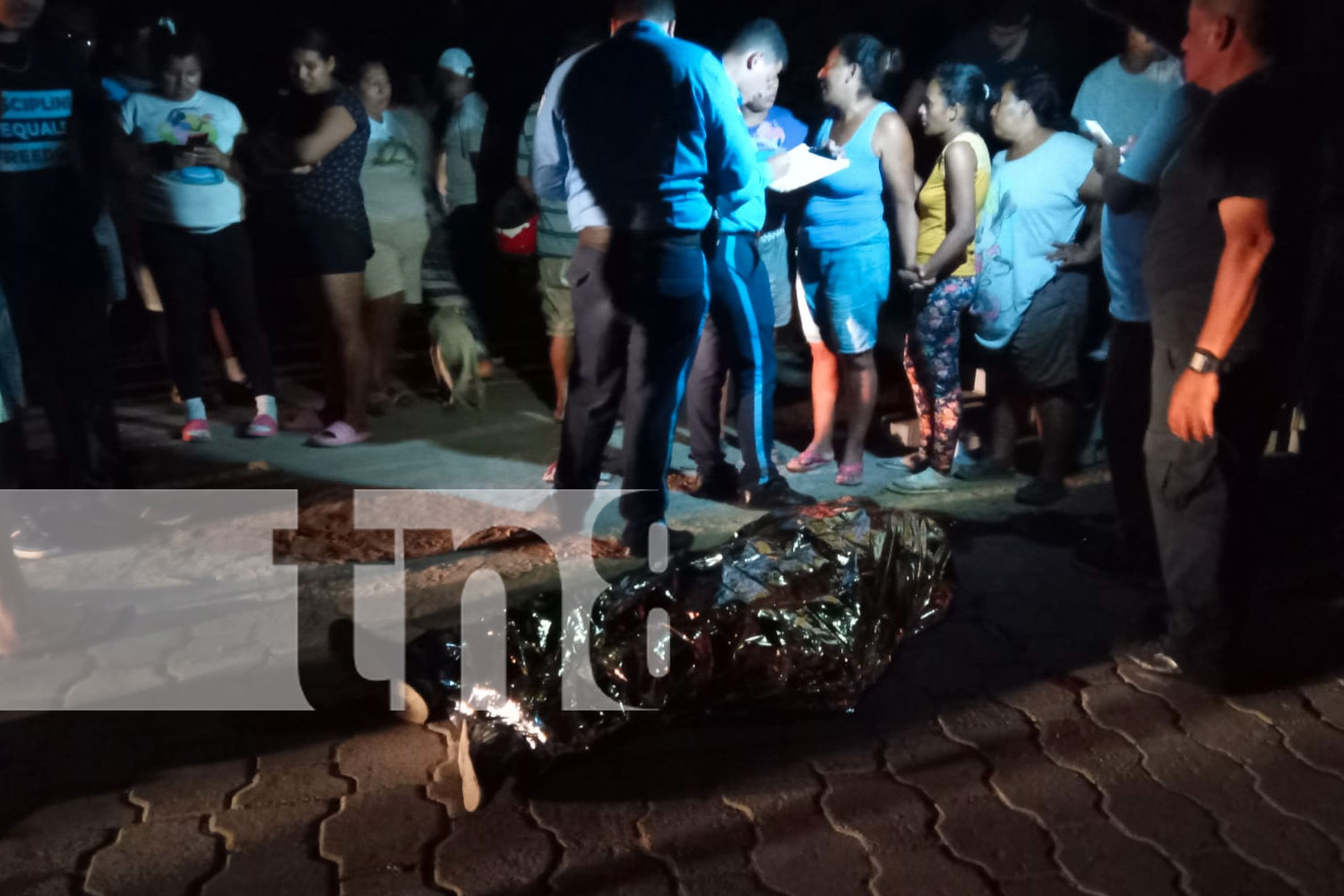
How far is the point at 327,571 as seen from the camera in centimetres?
A: 353

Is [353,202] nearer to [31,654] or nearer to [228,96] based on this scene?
[228,96]

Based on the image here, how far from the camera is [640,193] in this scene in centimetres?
320

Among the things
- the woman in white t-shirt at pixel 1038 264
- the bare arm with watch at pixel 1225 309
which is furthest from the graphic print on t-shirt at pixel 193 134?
the bare arm with watch at pixel 1225 309

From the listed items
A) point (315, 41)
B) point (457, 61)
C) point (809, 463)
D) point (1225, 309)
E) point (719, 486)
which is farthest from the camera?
point (809, 463)

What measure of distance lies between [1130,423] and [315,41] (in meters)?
2.82

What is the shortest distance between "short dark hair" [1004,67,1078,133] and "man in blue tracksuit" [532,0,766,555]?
105 centimetres

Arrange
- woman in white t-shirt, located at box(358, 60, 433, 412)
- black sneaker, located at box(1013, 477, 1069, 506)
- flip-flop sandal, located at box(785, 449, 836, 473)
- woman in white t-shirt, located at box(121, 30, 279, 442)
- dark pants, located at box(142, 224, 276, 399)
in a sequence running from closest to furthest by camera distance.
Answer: woman in white t-shirt, located at box(121, 30, 279, 442)
woman in white t-shirt, located at box(358, 60, 433, 412)
dark pants, located at box(142, 224, 276, 399)
black sneaker, located at box(1013, 477, 1069, 506)
flip-flop sandal, located at box(785, 449, 836, 473)

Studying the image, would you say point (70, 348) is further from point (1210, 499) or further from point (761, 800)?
point (1210, 499)

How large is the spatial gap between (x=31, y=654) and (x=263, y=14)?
199cm

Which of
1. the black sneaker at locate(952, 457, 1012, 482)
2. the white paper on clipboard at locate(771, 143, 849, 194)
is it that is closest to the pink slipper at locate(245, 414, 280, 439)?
the white paper on clipboard at locate(771, 143, 849, 194)

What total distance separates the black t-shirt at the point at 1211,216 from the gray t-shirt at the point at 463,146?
2.11 m

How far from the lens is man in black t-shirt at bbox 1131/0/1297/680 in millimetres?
2434

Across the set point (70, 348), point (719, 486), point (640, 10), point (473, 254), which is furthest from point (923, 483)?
point (70, 348)

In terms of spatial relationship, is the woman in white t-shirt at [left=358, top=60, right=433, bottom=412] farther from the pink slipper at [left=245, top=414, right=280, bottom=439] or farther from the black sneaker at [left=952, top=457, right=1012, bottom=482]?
the black sneaker at [left=952, top=457, right=1012, bottom=482]
